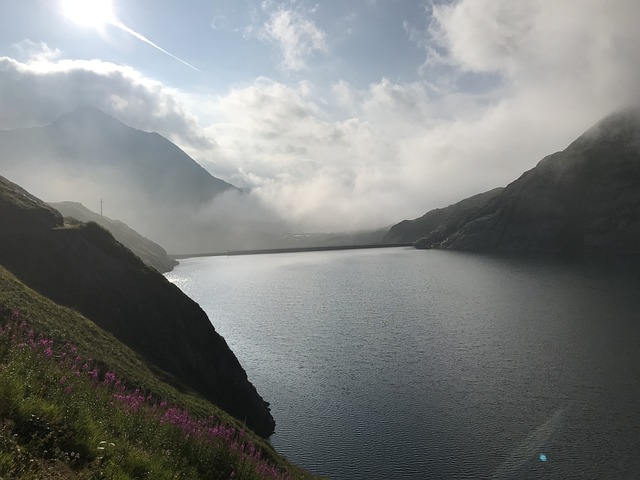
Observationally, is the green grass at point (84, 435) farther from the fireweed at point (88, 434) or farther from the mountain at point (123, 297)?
the mountain at point (123, 297)

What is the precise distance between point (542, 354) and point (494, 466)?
32684 mm

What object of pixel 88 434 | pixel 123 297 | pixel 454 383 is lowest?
pixel 123 297

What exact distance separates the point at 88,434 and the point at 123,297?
42364 mm

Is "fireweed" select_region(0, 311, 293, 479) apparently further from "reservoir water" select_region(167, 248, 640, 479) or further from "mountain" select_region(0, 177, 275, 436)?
"mountain" select_region(0, 177, 275, 436)

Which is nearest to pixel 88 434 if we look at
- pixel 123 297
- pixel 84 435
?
pixel 84 435

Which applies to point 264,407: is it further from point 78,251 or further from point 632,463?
point 632,463

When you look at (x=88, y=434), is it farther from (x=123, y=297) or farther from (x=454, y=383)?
(x=454, y=383)

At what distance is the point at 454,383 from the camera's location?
53.1 m

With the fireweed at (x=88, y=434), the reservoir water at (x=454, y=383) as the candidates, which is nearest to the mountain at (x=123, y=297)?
the reservoir water at (x=454, y=383)

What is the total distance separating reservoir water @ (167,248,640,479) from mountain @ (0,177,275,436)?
8334mm

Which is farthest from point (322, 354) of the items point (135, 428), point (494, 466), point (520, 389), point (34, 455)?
point (34, 455)

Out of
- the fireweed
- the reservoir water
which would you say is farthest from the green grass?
the reservoir water

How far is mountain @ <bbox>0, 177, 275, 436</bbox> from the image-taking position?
4475 cm

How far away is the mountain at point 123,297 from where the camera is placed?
44.8 m
